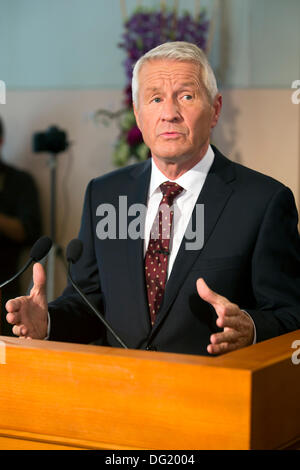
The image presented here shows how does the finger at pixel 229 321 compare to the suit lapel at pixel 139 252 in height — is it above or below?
below

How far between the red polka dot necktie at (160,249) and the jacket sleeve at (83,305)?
0.18 meters

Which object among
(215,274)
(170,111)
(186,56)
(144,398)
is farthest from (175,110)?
(144,398)

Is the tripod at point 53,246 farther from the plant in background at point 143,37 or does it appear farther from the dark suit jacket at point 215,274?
the dark suit jacket at point 215,274

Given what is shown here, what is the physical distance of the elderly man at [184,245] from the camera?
1.87 metres

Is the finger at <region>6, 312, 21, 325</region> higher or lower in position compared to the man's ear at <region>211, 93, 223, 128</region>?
lower

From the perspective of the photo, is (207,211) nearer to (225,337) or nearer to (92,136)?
(225,337)

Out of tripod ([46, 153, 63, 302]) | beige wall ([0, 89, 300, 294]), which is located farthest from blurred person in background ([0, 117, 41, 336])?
beige wall ([0, 89, 300, 294])

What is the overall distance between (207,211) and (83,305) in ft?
1.30

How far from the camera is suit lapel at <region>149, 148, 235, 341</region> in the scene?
187 cm

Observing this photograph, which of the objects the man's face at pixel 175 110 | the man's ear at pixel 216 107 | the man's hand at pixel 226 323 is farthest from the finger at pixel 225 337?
the man's ear at pixel 216 107

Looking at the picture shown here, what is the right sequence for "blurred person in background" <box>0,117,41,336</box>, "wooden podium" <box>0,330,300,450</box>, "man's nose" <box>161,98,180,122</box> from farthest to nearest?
"blurred person in background" <box>0,117,41,336</box> → "man's nose" <box>161,98,180,122</box> → "wooden podium" <box>0,330,300,450</box>

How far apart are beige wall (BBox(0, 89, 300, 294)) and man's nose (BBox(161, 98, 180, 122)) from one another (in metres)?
2.85

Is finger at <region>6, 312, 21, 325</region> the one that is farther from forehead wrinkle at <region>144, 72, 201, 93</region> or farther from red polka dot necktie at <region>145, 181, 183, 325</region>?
forehead wrinkle at <region>144, 72, 201, 93</region>
